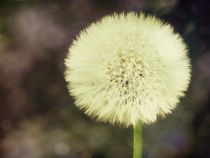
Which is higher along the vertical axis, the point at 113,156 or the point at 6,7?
the point at 6,7

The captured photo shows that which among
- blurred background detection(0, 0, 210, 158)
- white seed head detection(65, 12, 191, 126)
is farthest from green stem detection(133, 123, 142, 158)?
blurred background detection(0, 0, 210, 158)

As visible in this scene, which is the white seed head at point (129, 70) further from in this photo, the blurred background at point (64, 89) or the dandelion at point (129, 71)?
the blurred background at point (64, 89)

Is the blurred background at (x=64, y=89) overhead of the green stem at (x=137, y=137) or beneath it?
overhead

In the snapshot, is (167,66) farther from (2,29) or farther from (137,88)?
(2,29)

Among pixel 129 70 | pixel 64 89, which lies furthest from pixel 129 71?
pixel 64 89

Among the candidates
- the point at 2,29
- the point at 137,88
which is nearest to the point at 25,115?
the point at 2,29

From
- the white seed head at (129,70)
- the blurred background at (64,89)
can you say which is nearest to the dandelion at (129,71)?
the white seed head at (129,70)

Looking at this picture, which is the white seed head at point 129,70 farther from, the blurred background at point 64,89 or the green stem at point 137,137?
the blurred background at point 64,89

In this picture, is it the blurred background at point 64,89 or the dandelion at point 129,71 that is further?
the blurred background at point 64,89
